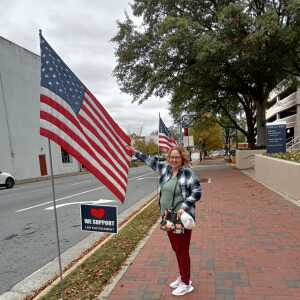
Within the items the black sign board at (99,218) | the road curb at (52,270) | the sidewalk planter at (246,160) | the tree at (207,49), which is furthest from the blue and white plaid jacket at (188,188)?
the sidewalk planter at (246,160)

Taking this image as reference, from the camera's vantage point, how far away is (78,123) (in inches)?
161

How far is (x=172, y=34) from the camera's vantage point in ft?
66.5

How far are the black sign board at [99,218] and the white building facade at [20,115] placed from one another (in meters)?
28.9

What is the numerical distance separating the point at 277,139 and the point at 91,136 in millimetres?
14667

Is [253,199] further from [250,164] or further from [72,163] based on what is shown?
[72,163]

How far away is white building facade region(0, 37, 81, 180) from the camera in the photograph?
31.9 meters

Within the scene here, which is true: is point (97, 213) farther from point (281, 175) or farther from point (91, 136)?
point (281, 175)

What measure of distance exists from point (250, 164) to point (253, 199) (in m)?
15.8

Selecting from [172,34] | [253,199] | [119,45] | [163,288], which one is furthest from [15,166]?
[163,288]

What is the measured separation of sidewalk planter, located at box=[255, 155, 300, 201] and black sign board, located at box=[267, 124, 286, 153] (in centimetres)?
133

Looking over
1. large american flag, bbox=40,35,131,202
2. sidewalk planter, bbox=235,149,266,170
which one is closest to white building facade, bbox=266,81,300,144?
sidewalk planter, bbox=235,149,266,170

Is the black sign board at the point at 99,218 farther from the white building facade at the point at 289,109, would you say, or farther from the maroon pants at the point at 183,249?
the white building facade at the point at 289,109

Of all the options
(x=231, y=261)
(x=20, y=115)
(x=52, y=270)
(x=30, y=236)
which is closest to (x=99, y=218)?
(x=52, y=270)

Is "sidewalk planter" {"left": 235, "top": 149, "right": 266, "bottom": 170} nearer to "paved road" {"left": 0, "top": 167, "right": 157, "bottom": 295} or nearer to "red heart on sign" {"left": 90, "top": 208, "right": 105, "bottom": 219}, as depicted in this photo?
"paved road" {"left": 0, "top": 167, "right": 157, "bottom": 295}
